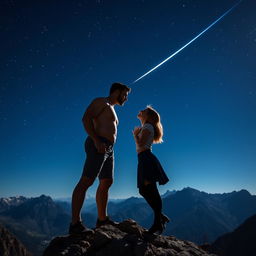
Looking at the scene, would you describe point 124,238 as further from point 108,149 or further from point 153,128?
point 153,128

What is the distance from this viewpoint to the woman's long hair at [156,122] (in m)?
6.26

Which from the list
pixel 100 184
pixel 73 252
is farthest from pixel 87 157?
pixel 73 252

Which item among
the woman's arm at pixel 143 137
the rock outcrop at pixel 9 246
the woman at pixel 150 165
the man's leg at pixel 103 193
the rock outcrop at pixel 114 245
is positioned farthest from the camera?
the rock outcrop at pixel 9 246

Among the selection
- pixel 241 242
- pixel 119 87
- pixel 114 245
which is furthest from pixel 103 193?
pixel 241 242

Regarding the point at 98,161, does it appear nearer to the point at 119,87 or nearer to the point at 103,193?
the point at 103,193

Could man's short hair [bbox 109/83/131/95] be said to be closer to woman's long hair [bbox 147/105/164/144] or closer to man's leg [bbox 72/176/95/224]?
woman's long hair [bbox 147/105/164/144]

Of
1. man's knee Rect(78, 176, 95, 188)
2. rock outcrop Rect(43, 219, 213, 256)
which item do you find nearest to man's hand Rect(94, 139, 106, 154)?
man's knee Rect(78, 176, 95, 188)

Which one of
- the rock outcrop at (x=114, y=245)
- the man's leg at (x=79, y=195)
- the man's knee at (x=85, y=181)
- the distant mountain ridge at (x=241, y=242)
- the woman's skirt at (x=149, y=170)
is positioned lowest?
the distant mountain ridge at (x=241, y=242)

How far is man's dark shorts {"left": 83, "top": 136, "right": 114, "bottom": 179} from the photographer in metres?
5.48

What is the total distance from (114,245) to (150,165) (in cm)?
168

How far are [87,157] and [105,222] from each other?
5.62 ft

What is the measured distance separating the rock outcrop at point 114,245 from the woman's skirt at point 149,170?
1.07 m

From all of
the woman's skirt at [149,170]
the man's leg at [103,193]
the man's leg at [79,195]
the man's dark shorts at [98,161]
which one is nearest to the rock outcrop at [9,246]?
the man's leg at [103,193]

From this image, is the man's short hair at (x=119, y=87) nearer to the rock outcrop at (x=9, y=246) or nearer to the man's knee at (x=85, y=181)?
the man's knee at (x=85, y=181)
